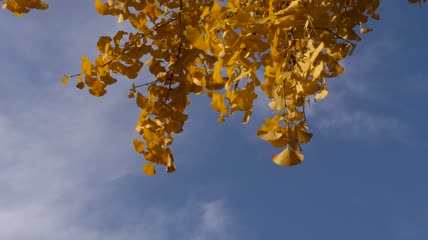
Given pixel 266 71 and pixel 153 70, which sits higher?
pixel 153 70

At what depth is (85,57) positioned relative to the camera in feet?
6.82

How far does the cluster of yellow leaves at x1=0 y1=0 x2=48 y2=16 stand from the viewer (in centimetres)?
187

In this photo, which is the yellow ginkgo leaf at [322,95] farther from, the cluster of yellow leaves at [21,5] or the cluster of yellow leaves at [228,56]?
the cluster of yellow leaves at [21,5]

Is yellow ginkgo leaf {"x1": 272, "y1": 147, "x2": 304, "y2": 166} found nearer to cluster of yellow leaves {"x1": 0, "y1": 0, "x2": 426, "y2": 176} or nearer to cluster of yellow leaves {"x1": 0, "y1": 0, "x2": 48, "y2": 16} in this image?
cluster of yellow leaves {"x1": 0, "y1": 0, "x2": 426, "y2": 176}

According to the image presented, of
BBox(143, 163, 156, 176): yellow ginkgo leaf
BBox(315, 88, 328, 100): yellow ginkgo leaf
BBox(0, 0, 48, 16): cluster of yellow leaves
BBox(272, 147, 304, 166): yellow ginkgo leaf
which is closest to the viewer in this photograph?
BBox(272, 147, 304, 166): yellow ginkgo leaf

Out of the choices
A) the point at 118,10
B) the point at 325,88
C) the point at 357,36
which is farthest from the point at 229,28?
the point at 357,36

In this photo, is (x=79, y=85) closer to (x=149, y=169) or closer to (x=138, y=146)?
(x=138, y=146)

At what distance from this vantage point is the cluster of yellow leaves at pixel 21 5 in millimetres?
1868

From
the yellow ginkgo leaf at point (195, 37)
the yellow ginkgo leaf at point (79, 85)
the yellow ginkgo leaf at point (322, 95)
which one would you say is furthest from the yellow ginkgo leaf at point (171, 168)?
the yellow ginkgo leaf at point (322, 95)

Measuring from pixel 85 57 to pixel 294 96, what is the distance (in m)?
1.05

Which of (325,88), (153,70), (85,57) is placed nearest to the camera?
(325,88)

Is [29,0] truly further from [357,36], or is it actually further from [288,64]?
[357,36]

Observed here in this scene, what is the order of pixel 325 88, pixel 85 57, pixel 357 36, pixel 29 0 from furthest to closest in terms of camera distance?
pixel 357 36
pixel 85 57
pixel 29 0
pixel 325 88

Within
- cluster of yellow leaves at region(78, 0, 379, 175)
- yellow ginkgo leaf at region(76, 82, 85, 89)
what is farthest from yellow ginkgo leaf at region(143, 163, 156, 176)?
yellow ginkgo leaf at region(76, 82, 85, 89)
